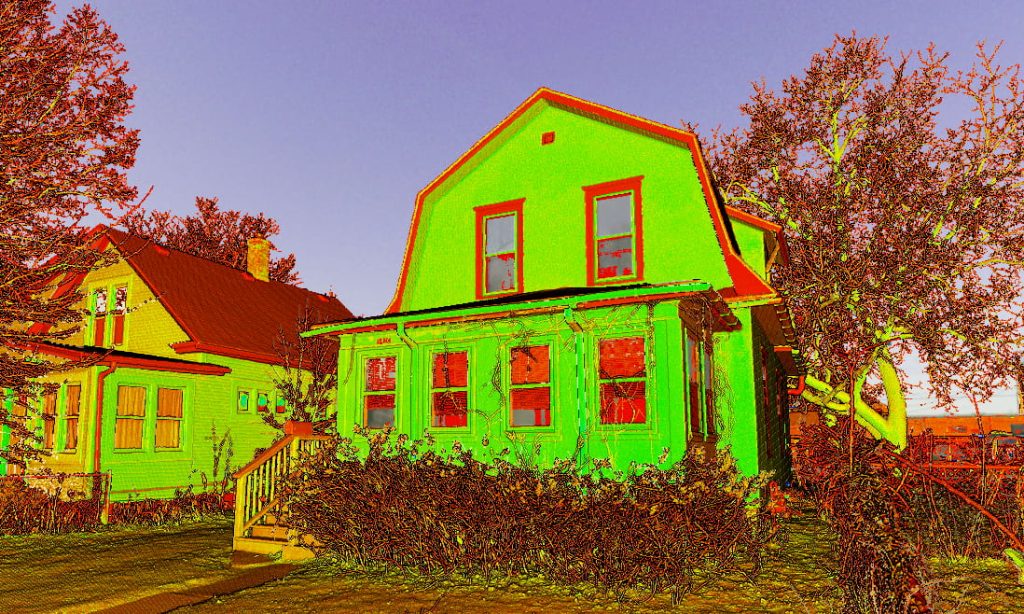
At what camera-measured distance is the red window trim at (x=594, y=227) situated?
13.5 meters

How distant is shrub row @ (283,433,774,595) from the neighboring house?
26.2 ft

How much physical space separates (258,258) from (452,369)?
1662cm

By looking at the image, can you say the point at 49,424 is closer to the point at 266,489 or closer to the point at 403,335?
the point at 266,489

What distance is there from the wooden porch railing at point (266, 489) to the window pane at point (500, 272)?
4.54 metres

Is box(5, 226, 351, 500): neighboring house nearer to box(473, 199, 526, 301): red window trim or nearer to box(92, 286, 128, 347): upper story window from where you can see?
box(92, 286, 128, 347): upper story window

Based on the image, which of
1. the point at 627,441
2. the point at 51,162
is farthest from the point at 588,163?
the point at 51,162

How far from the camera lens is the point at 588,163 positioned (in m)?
14.3

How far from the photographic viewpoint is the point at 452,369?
1316cm

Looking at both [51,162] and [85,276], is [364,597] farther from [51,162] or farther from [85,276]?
[85,276]

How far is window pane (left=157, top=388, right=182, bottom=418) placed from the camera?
64.1 ft

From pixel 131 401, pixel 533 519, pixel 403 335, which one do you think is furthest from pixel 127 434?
pixel 533 519

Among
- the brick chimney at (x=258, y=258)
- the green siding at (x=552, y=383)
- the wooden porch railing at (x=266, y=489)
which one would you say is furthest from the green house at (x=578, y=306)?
the brick chimney at (x=258, y=258)

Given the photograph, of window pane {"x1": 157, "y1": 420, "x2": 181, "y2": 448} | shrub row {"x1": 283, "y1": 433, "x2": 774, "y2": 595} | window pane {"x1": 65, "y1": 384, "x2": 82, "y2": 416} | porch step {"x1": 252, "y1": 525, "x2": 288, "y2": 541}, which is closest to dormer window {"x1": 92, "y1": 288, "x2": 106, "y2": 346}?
window pane {"x1": 157, "y1": 420, "x2": 181, "y2": 448}

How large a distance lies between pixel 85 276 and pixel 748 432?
18486mm
